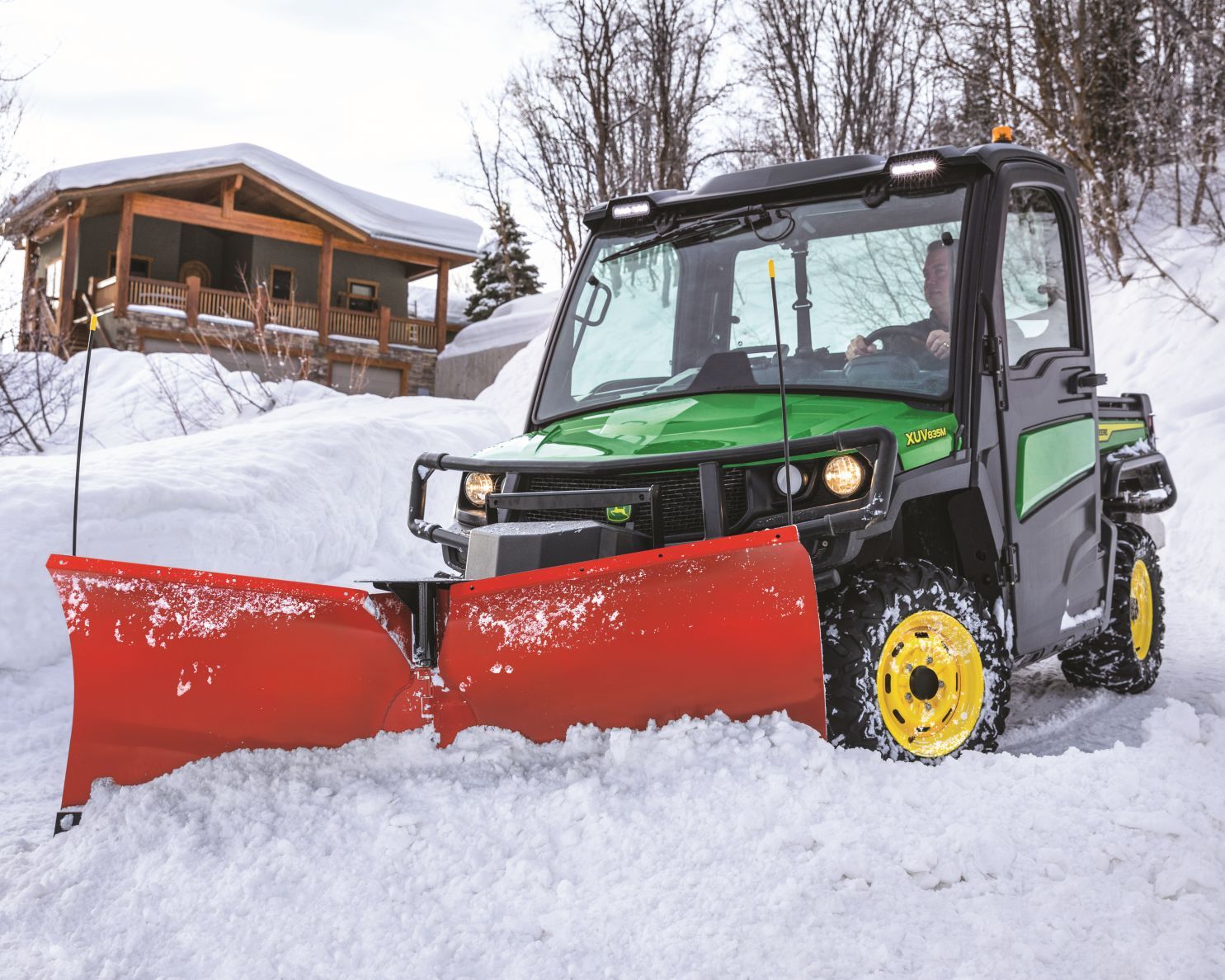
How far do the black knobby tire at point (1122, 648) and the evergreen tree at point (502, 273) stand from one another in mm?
30521

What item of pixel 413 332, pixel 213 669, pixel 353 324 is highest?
pixel 353 324

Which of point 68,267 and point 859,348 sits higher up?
point 68,267

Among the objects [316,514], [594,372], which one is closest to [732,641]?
[594,372]

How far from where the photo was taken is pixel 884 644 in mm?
3357

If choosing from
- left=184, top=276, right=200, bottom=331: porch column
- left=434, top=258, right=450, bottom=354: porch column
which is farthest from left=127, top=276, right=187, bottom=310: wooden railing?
left=434, top=258, right=450, bottom=354: porch column

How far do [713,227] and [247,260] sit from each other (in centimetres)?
2551

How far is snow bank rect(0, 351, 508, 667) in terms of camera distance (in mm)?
5441

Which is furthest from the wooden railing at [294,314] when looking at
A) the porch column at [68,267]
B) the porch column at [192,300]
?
the porch column at [68,267]

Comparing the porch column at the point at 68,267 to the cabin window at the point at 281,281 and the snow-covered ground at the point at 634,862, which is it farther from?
the snow-covered ground at the point at 634,862

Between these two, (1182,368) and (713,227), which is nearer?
(713,227)

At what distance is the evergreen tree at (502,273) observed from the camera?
3544 centimetres

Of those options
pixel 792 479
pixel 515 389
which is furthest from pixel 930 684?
pixel 515 389

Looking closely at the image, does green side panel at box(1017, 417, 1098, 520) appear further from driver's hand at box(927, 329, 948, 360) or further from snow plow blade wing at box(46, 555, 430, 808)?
snow plow blade wing at box(46, 555, 430, 808)

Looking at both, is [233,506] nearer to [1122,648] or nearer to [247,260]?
[1122,648]
